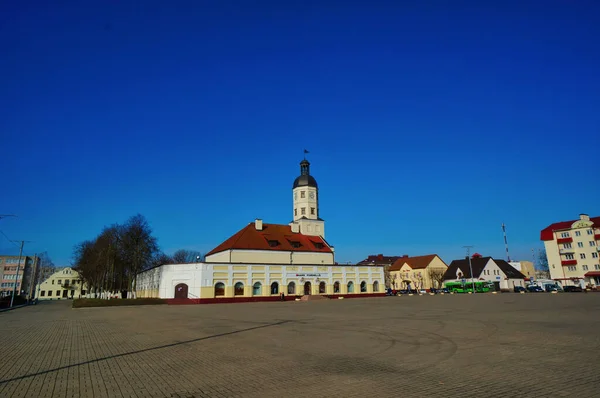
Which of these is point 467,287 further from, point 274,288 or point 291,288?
point 274,288

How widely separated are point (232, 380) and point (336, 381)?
2.17 m

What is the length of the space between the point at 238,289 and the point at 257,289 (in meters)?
3.02

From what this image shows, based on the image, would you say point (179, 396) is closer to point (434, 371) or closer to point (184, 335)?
point (434, 371)

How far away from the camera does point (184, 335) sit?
51.0 ft

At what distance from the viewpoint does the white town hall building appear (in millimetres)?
52812

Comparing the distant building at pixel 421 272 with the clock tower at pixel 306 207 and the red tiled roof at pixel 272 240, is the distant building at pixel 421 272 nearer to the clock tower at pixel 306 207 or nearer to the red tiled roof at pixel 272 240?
the clock tower at pixel 306 207

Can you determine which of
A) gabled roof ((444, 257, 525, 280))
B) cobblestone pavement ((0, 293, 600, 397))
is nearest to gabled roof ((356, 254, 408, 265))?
gabled roof ((444, 257, 525, 280))

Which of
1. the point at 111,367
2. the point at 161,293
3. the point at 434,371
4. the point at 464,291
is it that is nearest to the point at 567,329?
the point at 434,371

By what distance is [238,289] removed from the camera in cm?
5453

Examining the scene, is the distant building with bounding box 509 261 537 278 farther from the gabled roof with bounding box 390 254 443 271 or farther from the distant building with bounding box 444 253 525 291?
the gabled roof with bounding box 390 254 443 271

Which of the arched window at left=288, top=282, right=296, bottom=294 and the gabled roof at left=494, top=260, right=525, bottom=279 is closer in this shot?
the arched window at left=288, top=282, right=296, bottom=294

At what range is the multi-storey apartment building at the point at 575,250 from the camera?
248ft

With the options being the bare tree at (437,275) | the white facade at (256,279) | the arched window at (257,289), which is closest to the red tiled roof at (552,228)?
the bare tree at (437,275)

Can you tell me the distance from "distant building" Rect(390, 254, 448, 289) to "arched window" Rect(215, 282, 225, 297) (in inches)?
2691
